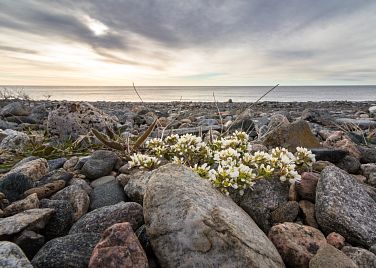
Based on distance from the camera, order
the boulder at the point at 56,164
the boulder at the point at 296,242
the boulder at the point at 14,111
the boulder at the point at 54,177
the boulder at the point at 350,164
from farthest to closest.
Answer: the boulder at the point at 14,111
the boulder at the point at 56,164
the boulder at the point at 350,164
the boulder at the point at 54,177
the boulder at the point at 296,242

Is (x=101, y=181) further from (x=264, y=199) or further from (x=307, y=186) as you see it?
(x=307, y=186)

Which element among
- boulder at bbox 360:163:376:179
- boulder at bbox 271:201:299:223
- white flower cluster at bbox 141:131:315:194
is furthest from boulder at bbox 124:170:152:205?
boulder at bbox 360:163:376:179

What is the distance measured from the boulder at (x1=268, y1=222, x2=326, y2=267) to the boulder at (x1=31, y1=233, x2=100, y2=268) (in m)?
1.50

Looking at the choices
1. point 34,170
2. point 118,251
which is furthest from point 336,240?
point 34,170

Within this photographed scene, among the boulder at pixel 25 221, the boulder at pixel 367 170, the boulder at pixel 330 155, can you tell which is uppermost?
the boulder at pixel 330 155

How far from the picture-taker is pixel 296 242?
2666mm

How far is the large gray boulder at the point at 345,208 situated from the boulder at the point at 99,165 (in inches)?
105

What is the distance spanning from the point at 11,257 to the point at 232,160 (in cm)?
224

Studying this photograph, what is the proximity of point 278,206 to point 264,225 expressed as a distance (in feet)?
0.85

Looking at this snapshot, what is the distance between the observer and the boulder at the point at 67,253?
2285 mm

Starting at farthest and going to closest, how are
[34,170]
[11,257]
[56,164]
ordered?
[56,164], [34,170], [11,257]

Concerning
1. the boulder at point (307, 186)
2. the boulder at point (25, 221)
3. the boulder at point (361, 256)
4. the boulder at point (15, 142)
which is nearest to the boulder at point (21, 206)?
the boulder at point (25, 221)

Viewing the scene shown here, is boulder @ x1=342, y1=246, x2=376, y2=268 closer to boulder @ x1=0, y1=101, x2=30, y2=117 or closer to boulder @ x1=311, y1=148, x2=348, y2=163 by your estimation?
boulder @ x1=311, y1=148, x2=348, y2=163

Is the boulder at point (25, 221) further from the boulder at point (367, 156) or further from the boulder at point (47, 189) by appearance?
the boulder at point (367, 156)
